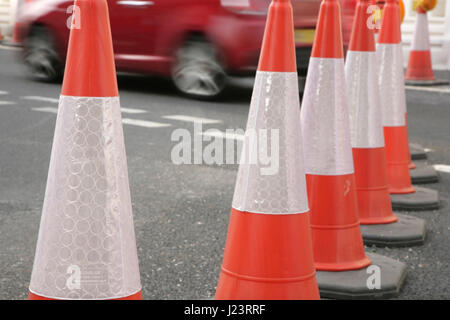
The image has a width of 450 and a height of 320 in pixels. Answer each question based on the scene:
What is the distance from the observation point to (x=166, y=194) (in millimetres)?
5570

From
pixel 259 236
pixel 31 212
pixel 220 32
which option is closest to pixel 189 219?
pixel 31 212

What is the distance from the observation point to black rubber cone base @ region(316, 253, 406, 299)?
3465mm

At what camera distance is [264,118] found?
9.71 feet

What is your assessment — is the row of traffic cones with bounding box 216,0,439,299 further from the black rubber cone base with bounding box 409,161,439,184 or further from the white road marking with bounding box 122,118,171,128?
the white road marking with bounding box 122,118,171,128

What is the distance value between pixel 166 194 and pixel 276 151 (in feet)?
8.90

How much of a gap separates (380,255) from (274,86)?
4.56ft

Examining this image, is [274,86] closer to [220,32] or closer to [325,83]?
[325,83]

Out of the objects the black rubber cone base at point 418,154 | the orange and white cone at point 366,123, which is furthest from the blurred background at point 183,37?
the orange and white cone at point 366,123

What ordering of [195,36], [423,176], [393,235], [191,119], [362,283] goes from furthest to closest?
[195,36], [191,119], [423,176], [393,235], [362,283]

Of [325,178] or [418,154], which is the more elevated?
[418,154]

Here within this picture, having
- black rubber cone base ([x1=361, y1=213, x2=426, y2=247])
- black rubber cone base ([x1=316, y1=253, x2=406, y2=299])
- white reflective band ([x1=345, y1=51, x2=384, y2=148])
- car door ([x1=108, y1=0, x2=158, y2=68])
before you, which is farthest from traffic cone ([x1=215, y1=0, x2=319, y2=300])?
car door ([x1=108, y1=0, x2=158, y2=68])

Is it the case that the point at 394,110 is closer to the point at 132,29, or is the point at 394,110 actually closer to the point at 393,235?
the point at 393,235

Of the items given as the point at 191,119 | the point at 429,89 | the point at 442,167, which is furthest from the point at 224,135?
the point at 429,89

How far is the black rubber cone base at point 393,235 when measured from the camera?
171 inches
